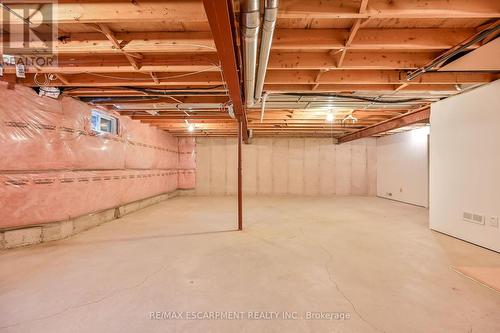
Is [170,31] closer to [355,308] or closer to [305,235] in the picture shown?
[355,308]

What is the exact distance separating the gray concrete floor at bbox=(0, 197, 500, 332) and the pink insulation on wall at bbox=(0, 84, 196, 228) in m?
0.56

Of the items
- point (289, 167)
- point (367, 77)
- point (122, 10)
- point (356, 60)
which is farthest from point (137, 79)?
point (289, 167)

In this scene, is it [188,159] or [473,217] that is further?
[188,159]

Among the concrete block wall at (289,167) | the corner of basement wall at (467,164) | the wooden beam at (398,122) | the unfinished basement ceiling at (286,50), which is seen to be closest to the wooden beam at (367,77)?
the unfinished basement ceiling at (286,50)

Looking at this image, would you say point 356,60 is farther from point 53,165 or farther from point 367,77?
point 53,165

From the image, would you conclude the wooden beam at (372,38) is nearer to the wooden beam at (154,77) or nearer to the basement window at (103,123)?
the wooden beam at (154,77)

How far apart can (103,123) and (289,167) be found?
5.86 metres

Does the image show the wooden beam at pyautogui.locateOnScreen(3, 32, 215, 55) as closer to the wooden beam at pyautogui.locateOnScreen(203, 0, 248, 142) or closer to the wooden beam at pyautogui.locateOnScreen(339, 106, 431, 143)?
the wooden beam at pyautogui.locateOnScreen(203, 0, 248, 142)

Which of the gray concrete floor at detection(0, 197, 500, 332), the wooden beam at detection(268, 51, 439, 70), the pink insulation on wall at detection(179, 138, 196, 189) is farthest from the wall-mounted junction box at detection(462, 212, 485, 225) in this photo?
the pink insulation on wall at detection(179, 138, 196, 189)

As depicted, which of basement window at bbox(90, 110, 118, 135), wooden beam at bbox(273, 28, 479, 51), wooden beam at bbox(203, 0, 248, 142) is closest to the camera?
wooden beam at bbox(203, 0, 248, 142)

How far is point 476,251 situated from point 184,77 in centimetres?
442

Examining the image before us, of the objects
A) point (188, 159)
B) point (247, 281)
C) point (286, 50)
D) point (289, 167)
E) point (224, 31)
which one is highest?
point (286, 50)

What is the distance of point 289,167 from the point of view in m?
8.38

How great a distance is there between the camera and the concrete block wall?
8305mm
